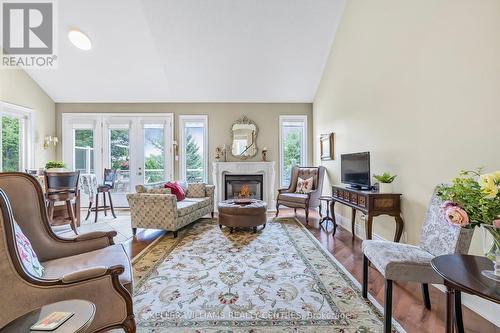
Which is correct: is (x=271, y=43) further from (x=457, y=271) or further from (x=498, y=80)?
(x=457, y=271)

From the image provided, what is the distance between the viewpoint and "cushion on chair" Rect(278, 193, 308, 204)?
4.84 m

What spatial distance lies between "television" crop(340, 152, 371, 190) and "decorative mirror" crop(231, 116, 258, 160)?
2.66 meters

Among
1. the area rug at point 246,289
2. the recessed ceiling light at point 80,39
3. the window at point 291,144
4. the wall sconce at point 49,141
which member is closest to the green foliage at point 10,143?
the wall sconce at point 49,141

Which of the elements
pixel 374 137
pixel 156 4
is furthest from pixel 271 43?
pixel 374 137

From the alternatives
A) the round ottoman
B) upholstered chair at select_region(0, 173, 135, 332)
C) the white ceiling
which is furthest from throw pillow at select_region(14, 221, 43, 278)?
the white ceiling

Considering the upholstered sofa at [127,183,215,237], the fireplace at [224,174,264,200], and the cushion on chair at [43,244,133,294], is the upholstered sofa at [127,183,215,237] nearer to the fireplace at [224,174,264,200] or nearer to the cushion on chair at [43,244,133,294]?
the cushion on chair at [43,244,133,294]

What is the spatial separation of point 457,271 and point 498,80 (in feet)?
4.67

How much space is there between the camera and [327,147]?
5223 millimetres

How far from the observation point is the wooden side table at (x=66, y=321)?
2.96 feet

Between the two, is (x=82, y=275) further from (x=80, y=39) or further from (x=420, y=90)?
(x=80, y=39)

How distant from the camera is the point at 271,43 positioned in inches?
190

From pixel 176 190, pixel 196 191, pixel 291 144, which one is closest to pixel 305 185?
pixel 291 144

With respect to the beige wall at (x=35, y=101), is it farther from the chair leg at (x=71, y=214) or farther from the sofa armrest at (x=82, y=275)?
the sofa armrest at (x=82, y=275)

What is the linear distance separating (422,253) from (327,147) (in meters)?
3.52
